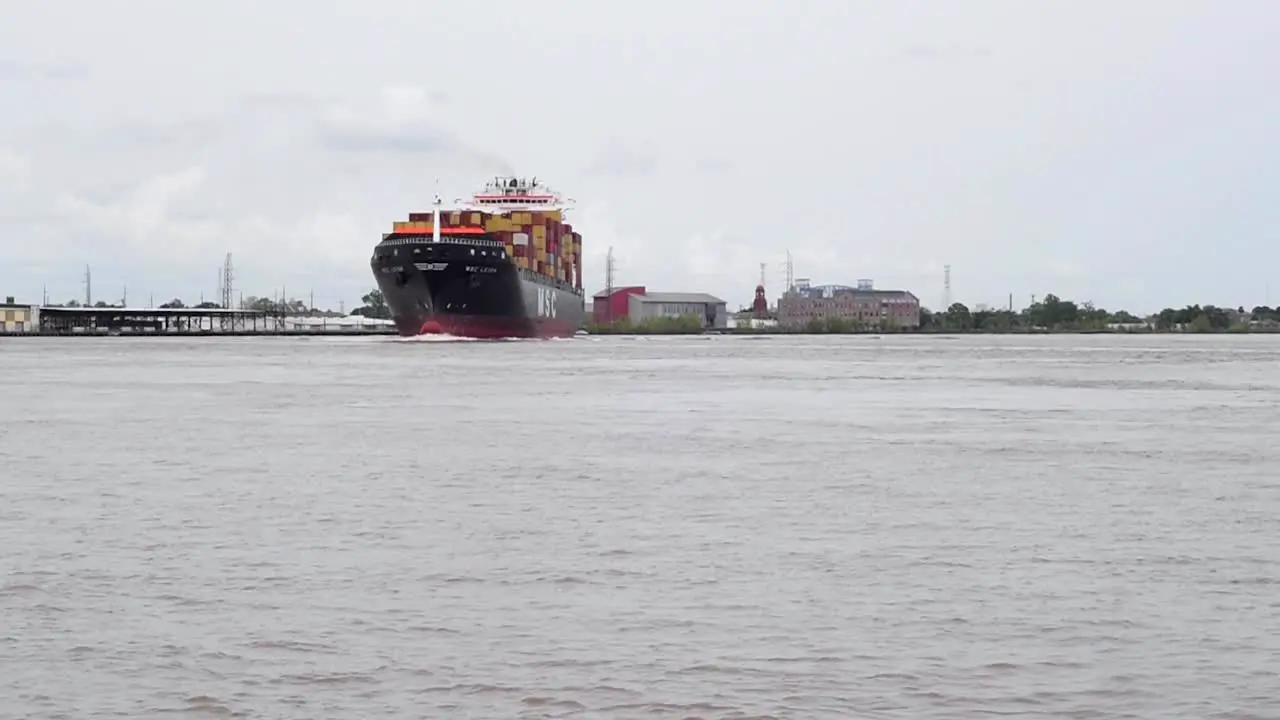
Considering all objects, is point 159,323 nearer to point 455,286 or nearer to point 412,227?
point 412,227

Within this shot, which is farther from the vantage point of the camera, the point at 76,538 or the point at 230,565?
the point at 76,538

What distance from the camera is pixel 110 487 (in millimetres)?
18547

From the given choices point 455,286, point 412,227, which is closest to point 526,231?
point 412,227

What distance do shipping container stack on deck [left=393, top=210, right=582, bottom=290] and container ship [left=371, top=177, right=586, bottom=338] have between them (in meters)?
0.06

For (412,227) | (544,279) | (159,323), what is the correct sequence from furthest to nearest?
(159,323), (544,279), (412,227)

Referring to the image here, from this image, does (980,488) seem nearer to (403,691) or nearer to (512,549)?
(512,549)

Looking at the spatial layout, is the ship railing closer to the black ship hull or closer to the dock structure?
the black ship hull

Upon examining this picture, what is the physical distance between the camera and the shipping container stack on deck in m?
94.4

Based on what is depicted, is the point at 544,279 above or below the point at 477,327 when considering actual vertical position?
above

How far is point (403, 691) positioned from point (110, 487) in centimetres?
1055

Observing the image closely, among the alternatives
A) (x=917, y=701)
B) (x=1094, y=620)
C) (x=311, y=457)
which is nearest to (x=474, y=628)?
(x=917, y=701)

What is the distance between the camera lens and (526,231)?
3952 inches

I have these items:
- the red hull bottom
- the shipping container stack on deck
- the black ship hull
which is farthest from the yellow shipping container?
the red hull bottom

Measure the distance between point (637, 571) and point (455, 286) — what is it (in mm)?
68499
